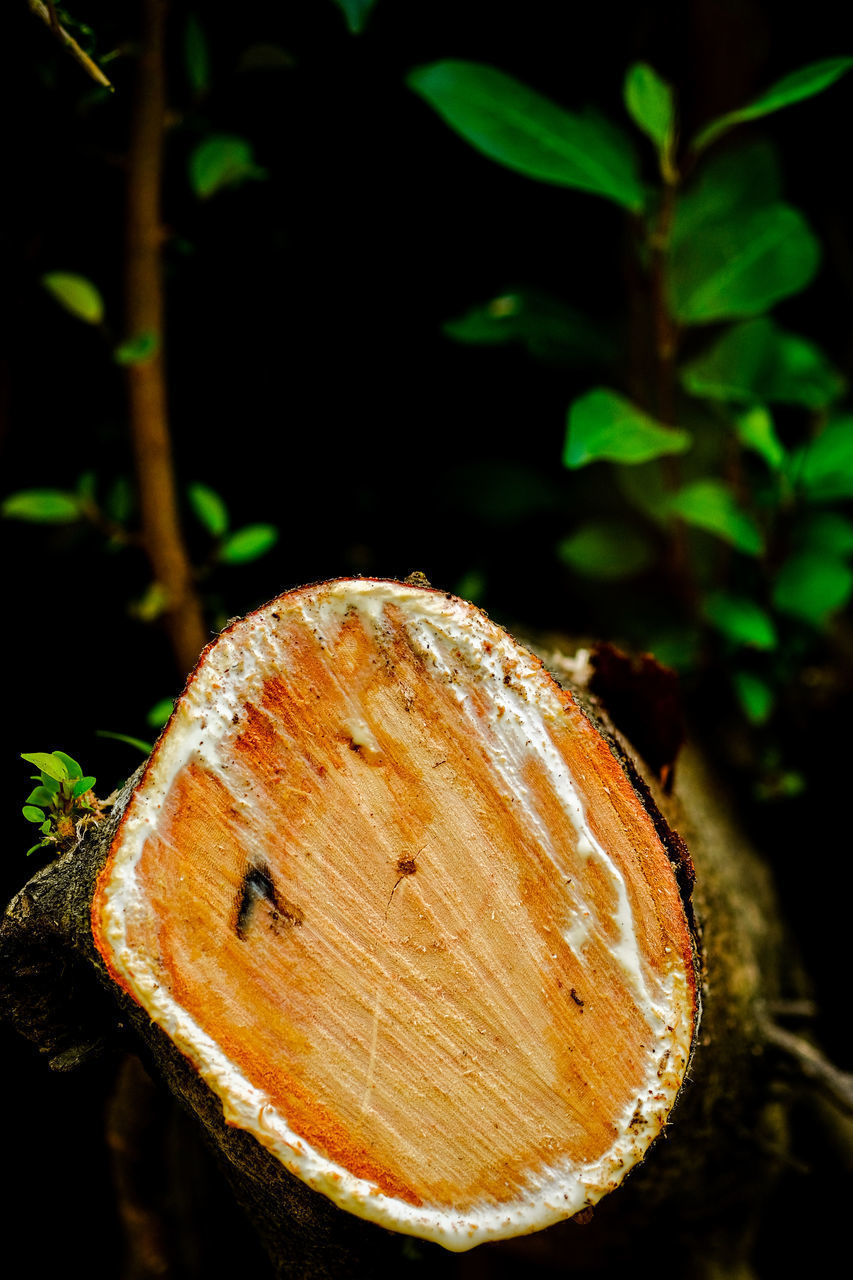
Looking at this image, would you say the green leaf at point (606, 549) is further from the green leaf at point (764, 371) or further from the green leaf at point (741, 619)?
the green leaf at point (764, 371)

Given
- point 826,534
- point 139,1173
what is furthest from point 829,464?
point 139,1173

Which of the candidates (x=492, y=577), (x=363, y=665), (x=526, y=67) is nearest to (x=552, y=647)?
(x=492, y=577)

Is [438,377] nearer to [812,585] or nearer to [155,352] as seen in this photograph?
[155,352]

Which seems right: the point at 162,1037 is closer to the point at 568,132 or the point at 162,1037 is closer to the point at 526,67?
the point at 568,132

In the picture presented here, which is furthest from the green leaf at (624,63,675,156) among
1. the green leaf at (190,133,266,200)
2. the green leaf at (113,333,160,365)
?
the green leaf at (113,333,160,365)

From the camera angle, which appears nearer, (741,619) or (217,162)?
(217,162)

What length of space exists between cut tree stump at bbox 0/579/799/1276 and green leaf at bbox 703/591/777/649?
681 mm

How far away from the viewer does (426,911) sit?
68 cm

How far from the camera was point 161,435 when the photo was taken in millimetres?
1296

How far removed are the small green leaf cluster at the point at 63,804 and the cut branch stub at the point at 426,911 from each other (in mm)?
142

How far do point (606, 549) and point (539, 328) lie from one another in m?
0.43

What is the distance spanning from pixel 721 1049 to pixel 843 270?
176 centimetres

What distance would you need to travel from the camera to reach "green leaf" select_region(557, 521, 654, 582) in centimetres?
150

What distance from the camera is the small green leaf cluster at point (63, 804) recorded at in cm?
73
